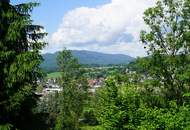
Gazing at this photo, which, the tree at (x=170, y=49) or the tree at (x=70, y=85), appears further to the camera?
the tree at (x=70, y=85)

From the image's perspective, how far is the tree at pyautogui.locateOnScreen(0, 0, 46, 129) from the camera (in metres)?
24.4

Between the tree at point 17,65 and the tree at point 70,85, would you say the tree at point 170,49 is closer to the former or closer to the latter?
the tree at point 17,65

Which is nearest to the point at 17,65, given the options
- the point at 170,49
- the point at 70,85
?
the point at 170,49

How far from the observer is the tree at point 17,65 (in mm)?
24375

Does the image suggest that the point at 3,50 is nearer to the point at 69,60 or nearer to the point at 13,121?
the point at 13,121

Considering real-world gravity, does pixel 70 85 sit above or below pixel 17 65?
below

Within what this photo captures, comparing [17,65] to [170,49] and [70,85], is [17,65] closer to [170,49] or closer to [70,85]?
[170,49]

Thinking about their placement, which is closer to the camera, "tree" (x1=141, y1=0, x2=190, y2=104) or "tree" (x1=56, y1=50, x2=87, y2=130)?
"tree" (x1=141, y1=0, x2=190, y2=104)

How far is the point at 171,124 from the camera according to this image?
20922 mm

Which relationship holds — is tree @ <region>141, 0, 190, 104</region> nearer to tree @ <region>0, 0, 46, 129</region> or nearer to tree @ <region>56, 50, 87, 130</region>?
tree @ <region>0, 0, 46, 129</region>

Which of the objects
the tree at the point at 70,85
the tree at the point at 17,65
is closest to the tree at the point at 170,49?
the tree at the point at 17,65

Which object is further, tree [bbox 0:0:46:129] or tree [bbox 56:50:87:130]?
tree [bbox 56:50:87:130]

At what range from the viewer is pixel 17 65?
24438 mm

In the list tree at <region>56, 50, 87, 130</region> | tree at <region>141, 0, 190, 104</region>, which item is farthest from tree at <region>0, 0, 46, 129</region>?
tree at <region>56, 50, 87, 130</region>
